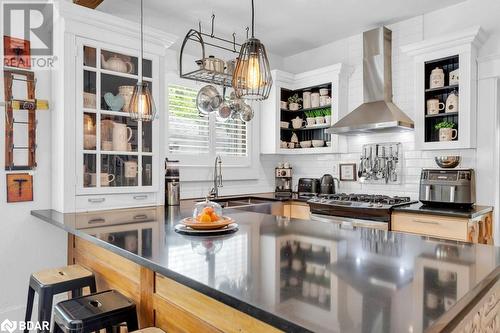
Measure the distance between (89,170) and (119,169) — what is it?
0.77 ft

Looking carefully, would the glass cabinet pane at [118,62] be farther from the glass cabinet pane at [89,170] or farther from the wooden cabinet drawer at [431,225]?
the wooden cabinet drawer at [431,225]

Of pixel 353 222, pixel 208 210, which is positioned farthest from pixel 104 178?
pixel 353 222

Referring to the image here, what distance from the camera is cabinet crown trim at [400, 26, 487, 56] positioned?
3.00 meters

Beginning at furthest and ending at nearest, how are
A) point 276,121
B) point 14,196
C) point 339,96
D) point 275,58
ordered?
1. point 275,58
2. point 276,121
3. point 339,96
4. point 14,196

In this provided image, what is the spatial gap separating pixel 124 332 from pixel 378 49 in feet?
11.4

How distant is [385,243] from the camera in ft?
5.55

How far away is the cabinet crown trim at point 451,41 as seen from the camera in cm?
300

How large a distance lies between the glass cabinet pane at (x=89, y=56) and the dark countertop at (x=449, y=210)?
2.74 m

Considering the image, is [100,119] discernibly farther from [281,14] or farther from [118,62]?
[281,14]

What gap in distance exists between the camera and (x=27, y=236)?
2625 millimetres

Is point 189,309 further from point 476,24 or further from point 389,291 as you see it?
point 476,24

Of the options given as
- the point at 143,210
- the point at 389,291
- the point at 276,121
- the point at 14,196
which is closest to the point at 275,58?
the point at 276,121

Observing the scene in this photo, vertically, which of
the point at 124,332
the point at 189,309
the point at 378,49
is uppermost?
the point at 378,49

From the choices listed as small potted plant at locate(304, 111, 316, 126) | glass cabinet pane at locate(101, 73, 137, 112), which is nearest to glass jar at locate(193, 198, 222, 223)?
glass cabinet pane at locate(101, 73, 137, 112)
